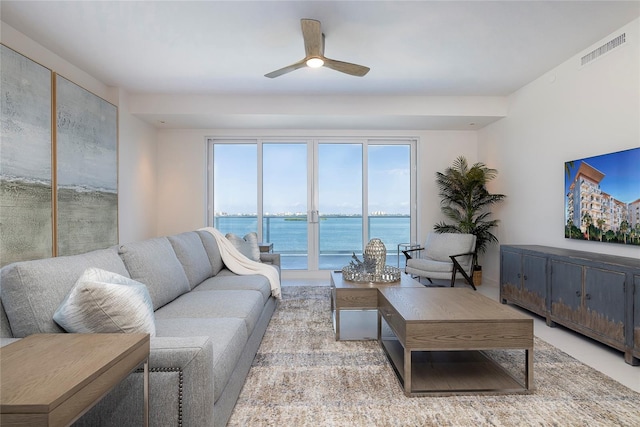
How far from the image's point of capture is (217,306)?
2359mm

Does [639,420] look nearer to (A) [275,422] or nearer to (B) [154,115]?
(A) [275,422]

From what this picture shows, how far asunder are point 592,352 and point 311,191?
423cm

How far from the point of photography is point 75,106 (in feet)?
12.3

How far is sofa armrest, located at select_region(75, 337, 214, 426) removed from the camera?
1.27 meters

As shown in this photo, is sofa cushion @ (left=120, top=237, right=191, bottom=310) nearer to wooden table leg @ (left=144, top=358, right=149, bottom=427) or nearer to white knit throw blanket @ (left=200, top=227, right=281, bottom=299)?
white knit throw blanket @ (left=200, top=227, right=281, bottom=299)

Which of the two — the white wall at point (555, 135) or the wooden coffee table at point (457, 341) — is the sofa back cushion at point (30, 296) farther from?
Result: the white wall at point (555, 135)

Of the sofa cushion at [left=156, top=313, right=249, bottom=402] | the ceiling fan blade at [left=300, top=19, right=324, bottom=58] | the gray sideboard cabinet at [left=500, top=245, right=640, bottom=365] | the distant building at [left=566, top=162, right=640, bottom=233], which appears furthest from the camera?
the distant building at [left=566, top=162, right=640, bottom=233]

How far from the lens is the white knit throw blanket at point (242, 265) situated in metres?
3.60

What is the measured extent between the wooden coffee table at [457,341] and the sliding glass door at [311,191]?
11.8ft

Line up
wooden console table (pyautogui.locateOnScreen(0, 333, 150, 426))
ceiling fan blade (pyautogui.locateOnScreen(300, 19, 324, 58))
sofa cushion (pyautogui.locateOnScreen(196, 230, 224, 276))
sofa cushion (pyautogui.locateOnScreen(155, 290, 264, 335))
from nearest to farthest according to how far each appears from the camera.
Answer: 1. wooden console table (pyautogui.locateOnScreen(0, 333, 150, 426))
2. sofa cushion (pyautogui.locateOnScreen(155, 290, 264, 335))
3. ceiling fan blade (pyautogui.locateOnScreen(300, 19, 324, 58))
4. sofa cushion (pyautogui.locateOnScreen(196, 230, 224, 276))

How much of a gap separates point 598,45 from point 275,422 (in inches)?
164

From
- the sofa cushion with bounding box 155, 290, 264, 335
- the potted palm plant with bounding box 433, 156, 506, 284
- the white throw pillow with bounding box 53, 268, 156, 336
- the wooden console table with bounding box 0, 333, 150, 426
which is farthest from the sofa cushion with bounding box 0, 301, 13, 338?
the potted palm plant with bounding box 433, 156, 506, 284

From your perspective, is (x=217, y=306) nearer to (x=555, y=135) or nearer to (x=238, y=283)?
(x=238, y=283)

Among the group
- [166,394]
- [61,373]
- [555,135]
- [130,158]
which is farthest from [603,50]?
[130,158]
